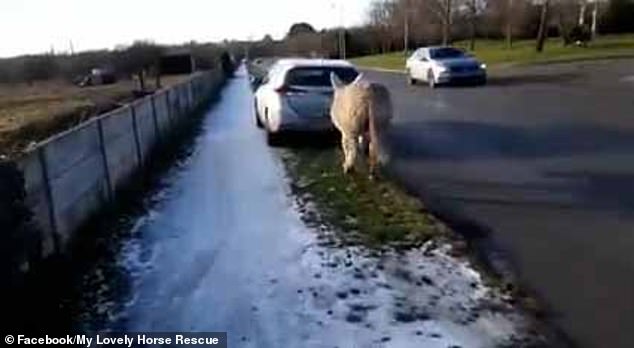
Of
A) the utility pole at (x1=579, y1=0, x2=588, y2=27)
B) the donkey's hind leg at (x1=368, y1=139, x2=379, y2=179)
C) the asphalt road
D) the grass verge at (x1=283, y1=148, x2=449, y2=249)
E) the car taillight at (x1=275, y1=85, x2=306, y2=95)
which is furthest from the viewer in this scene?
the utility pole at (x1=579, y1=0, x2=588, y2=27)

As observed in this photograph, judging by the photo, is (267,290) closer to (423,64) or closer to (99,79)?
(423,64)

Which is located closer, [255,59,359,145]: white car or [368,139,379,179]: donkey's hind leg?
[368,139,379,179]: donkey's hind leg

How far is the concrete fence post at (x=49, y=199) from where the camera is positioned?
757 centimetres

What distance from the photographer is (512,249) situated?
7906 mm

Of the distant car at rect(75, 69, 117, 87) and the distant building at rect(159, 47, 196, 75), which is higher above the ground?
the distant building at rect(159, 47, 196, 75)

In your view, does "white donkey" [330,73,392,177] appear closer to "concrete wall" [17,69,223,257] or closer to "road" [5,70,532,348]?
"road" [5,70,532,348]

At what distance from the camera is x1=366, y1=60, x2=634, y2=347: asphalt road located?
21.6 feet

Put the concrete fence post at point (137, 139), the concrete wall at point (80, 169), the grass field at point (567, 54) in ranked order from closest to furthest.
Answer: the concrete wall at point (80, 169) < the concrete fence post at point (137, 139) < the grass field at point (567, 54)

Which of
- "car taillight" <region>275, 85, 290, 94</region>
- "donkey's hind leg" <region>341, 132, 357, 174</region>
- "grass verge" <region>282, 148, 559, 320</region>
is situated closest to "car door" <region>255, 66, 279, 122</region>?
"car taillight" <region>275, 85, 290, 94</region>

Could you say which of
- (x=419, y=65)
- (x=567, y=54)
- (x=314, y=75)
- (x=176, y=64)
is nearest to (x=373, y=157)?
(x=314, y=75)

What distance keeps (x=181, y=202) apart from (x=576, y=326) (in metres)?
6.14

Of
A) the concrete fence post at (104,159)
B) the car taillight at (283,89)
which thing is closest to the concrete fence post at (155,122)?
the car taillight at (283,89)

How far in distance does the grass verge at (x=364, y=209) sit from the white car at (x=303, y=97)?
10.8 ft

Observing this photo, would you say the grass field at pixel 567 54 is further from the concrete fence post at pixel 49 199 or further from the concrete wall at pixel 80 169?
the concrete fence post at pixel 49 199
